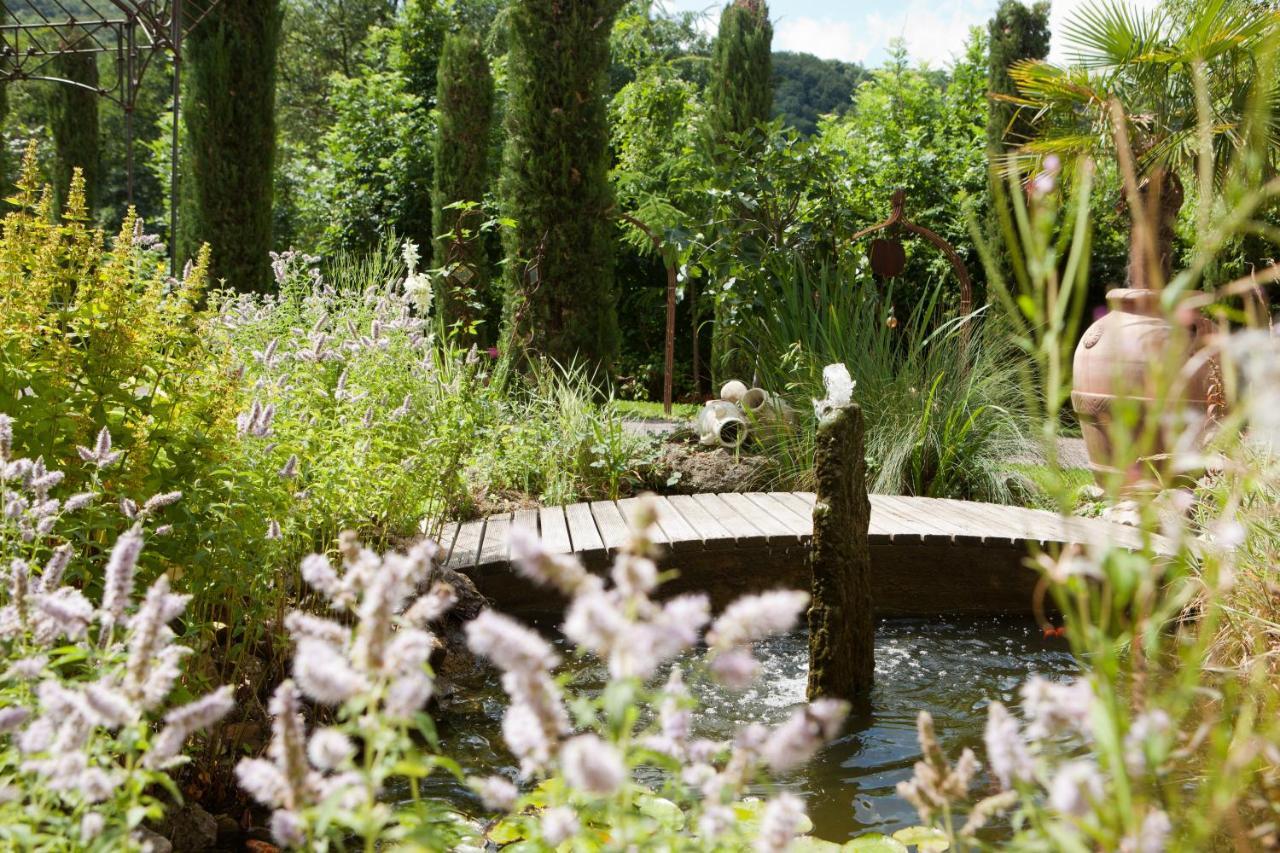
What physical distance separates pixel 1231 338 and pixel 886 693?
2.68 meters

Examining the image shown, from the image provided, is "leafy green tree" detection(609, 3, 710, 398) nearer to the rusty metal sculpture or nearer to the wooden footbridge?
the rusty metal sculpture

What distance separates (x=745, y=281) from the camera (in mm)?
6551

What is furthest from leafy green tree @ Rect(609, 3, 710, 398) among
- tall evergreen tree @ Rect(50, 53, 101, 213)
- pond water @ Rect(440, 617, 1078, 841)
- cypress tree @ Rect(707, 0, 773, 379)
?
tall evergreen tree @ Rect(50, 53, 101, 213)

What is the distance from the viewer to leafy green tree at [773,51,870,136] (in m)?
25.5

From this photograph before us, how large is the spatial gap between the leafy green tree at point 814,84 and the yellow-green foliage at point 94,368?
80.1ft

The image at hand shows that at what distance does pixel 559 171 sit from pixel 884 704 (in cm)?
569

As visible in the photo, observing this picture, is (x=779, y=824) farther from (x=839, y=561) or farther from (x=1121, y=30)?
(x=1121, y=30)

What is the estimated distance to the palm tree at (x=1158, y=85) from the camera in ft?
21.9

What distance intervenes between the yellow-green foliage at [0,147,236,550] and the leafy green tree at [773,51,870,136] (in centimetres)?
2441

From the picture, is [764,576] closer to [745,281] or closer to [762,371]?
[762,371]

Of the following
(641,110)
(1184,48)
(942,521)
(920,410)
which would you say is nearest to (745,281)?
(920,410)

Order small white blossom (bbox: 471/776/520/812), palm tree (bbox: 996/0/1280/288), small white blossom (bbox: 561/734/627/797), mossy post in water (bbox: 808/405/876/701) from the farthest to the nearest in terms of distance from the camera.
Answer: palm tree (bbox: 996/0/1280/288) → mossy post in water (bbox: 808/405/876/701) → small white blossom (bbox: 471/776/520/812) → small white blossom (bbox: 561/734/627/797)

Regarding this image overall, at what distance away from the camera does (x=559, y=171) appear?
306 inches

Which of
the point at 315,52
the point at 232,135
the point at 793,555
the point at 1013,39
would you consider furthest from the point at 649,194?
the point at 315,52
